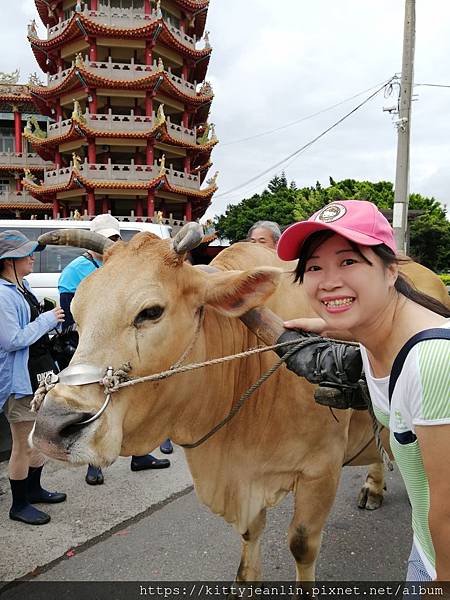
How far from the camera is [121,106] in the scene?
24.3 m

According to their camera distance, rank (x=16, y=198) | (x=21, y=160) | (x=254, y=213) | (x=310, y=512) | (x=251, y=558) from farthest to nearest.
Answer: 1. (x=254, y=213)
2. (x=21, y=160)
3. (x=16, y=198)
4. (x=251, y=558)
5. (x=310, y=512)

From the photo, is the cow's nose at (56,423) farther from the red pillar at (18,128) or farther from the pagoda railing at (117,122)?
the red pillar at (18,128)

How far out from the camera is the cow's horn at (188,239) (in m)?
1.91

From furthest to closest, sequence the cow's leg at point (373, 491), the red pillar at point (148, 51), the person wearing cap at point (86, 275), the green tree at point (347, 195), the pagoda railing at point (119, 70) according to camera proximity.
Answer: the green tree at point (347, 195) → the red pillar at point (148, 51) → the pagoda railing at point (119, 70) → the person wearing cap at point (86, 275) → the cow's leg at point (373, 491)

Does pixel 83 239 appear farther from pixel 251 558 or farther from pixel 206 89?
pixel 206 89

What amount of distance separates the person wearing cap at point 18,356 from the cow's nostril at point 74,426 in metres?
1.87

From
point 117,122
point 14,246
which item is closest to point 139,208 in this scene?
point 117,122

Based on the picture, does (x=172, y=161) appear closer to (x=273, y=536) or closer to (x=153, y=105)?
(x=153, y=105)

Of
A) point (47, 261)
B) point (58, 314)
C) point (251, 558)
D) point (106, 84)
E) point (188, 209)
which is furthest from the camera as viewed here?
point (188, 209)

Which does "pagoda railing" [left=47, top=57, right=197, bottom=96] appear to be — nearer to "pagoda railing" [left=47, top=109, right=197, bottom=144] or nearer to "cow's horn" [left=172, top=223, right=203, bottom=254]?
"pagoda railing" [left=47, top=109, right=197, bottom=144]

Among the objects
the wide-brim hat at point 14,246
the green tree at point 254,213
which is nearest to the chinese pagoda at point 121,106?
the green tree at point 254,213

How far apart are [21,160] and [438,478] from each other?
32.2 metres

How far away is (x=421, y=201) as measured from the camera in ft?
127

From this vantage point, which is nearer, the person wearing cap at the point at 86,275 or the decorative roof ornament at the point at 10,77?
the person wearing cap at the point at 86,275
